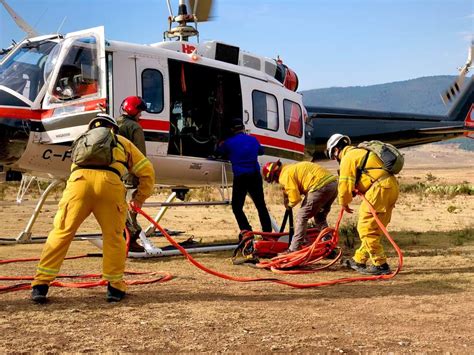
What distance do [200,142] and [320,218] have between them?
2390mm

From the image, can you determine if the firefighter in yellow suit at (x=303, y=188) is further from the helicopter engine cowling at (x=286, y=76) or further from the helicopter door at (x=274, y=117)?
the helicopter engine cowling at (x=286, y=76)

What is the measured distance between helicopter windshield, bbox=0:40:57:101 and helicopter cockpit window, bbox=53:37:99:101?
30 centimetres

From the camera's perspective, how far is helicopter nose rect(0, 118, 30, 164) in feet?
24.4

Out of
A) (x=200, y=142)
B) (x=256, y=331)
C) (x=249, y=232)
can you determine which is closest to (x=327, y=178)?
(x=249, y=232)

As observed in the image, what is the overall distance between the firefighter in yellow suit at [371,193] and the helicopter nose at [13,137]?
4.27 m

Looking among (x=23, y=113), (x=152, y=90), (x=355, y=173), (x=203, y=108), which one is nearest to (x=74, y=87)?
(x=23, y=113)

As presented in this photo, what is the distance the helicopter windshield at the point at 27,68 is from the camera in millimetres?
7816

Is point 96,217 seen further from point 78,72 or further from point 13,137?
point 78,72

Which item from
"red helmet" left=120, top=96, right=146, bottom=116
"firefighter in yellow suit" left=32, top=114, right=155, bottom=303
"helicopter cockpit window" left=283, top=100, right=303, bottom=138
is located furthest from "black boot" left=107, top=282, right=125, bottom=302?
"helicopter cockpit window" left=283, top=100, right=303, bottom=138

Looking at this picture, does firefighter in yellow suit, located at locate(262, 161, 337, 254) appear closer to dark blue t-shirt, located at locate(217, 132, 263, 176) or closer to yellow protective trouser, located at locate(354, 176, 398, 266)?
dark blue t-shirt, located at locate(217, 132, 263, 176)

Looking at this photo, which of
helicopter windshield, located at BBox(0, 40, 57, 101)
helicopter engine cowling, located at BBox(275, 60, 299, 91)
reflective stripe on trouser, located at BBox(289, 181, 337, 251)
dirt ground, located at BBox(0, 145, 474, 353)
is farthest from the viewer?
helicopter engine cowling, located at BBox(275, 60, 299, 91)

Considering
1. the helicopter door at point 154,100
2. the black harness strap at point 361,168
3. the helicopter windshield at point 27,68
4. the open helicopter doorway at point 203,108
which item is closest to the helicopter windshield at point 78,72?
the helicopter windshield at point 27,68

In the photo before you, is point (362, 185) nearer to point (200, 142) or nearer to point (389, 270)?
point (389, 270)

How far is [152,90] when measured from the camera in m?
8.43
